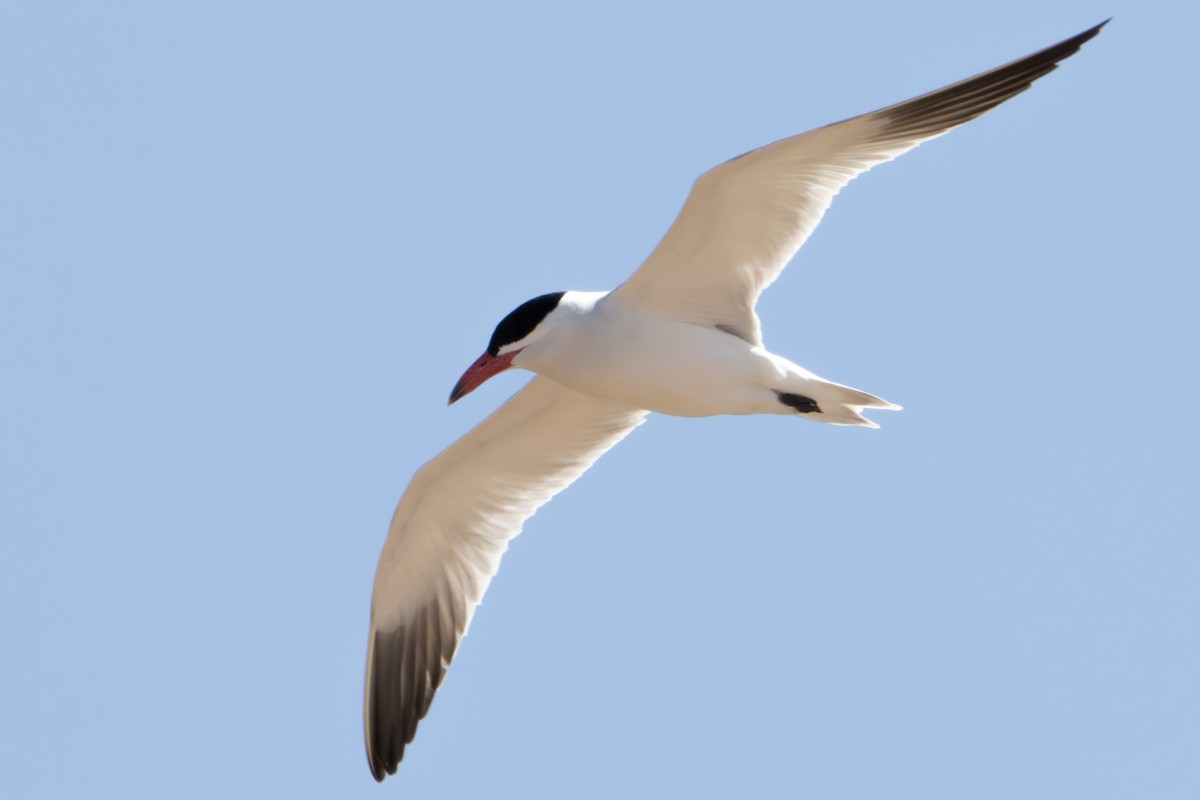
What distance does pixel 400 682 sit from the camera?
11273mm

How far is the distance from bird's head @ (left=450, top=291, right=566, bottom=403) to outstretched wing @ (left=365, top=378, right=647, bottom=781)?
1371 millimetres

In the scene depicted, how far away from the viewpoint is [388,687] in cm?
1127

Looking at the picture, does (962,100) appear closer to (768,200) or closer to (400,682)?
(768,200)

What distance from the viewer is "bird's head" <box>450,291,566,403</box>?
9711 mm

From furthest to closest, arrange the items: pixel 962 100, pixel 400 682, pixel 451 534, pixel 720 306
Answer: pixel 451 534, pixel 400 682, pixel 720 306, pixel 962 100

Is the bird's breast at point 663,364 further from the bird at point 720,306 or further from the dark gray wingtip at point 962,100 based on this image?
the dark gray wingtip at point 962,100

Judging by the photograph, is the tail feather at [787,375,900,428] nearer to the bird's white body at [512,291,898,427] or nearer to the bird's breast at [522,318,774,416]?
the bird's white body at [512,291,898,427]

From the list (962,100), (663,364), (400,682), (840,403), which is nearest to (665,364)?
(663,364)

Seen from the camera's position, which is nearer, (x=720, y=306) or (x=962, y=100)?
(x=962, y=100)

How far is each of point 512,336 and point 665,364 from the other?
0.88 meters

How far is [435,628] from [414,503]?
2.73 ft

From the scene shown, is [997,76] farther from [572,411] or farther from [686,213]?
[572,411]

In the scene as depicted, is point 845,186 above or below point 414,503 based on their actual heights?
above

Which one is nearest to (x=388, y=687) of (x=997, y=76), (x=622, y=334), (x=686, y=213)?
(x=622, y=334)
